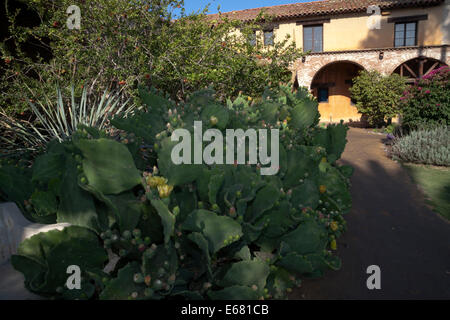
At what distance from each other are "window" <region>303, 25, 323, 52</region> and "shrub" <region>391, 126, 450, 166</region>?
10662 mm

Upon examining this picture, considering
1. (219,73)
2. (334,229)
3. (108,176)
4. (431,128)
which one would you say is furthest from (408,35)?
(108,176)

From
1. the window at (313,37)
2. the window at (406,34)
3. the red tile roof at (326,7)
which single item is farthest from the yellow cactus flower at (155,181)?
the window at (406,34)

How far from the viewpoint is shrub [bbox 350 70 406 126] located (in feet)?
43.4

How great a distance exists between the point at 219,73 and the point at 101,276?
13.4 ft

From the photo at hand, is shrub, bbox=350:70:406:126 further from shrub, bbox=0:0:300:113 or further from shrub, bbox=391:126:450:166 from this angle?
shrub, bbox=0:0:300:113

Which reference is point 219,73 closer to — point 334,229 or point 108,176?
point 334,229

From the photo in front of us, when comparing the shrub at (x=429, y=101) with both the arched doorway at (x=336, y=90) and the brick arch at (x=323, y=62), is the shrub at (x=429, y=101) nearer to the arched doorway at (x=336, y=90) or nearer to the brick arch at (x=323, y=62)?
the brick arch at (x=323, y=62)

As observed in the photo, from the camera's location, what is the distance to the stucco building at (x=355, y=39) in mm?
14516

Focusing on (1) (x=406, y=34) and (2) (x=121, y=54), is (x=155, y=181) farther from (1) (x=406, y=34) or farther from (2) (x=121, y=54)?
(1) (x=406, y=34)

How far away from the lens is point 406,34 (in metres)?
15.3

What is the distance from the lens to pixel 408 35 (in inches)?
602

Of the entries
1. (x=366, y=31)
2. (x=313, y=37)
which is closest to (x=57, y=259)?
(x=313, y=37)

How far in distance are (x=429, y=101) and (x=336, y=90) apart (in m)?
9.60
